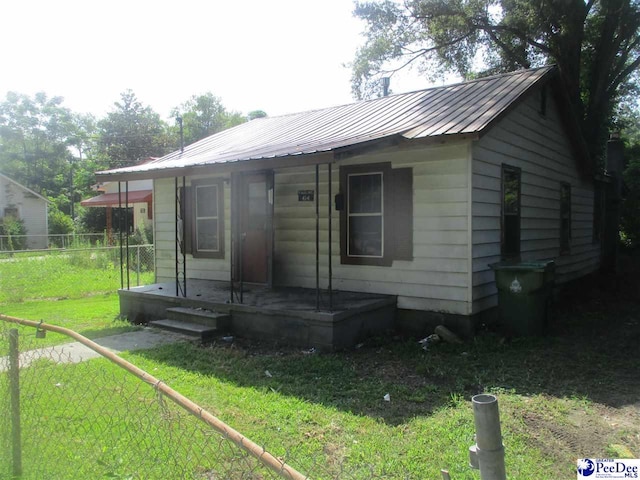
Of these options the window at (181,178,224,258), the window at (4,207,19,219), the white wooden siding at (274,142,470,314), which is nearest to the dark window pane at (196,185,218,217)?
the window at (181,178,224,258)

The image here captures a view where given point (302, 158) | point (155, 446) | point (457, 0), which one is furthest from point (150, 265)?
point (457, 0)

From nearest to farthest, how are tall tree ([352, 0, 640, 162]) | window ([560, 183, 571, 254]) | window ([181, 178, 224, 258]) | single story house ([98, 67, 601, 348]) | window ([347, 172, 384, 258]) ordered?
single story house ([98, 67, 601, 348]) → window ([347, 172, 384, 258]) → window ([181, 178, 224, 258]) → window ([560, 183, 571, 254]) → tall tree ([352, 0, 640, 162])

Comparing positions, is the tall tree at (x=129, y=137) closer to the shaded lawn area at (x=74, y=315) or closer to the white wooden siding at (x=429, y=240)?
the shaded lawn area at (x=74, y=315)

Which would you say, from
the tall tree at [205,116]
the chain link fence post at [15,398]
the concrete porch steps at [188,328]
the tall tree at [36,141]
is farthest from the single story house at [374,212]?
the tall tree at [205,116]

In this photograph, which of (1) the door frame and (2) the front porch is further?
(1) the door frame

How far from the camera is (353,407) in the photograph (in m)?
4.36

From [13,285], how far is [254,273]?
20.7 feet

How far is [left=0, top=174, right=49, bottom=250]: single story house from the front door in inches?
1031

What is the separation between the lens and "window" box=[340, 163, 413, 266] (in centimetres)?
738

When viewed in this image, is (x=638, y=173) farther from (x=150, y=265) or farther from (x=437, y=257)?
(x=150, y=265)

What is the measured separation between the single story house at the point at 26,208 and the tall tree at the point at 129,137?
15993 mm

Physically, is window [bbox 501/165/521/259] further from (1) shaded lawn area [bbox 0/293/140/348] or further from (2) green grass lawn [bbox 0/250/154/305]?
(2) green grass lawn [bbox 0/250/154/305]

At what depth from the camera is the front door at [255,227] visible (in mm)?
8898

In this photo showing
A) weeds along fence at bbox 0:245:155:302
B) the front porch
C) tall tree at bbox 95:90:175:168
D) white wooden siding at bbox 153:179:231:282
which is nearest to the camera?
the front porch
